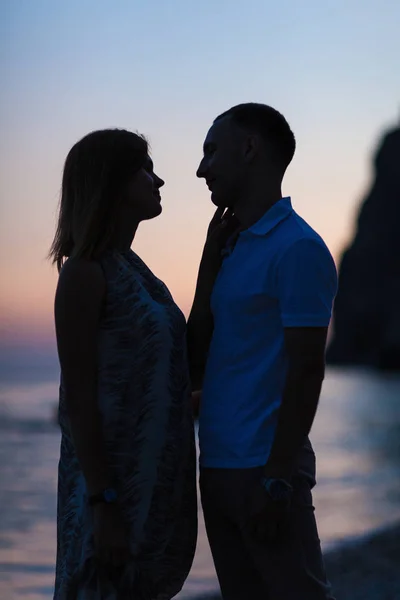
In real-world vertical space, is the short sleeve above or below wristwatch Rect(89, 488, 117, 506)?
above

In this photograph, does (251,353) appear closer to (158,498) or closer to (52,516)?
(158,498)

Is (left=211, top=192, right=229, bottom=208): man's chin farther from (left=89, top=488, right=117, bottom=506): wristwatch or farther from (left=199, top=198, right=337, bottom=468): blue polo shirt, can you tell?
(left=89, top=488, right=117, bottom=506): wristwatch

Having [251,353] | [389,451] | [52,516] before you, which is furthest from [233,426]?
[389,451]

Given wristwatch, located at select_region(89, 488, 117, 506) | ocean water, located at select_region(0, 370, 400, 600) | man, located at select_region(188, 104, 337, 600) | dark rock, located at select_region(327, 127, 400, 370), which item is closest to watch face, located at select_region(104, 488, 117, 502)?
wristwatch, located at select_region(89, 488, 117, 506)

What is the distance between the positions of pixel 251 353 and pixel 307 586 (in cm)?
71

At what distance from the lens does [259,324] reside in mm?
2953

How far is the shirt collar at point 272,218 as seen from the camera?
120 inches

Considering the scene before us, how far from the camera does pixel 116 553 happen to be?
2.80m

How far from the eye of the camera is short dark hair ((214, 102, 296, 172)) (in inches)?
124

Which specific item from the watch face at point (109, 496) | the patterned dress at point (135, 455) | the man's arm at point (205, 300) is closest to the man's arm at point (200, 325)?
the man's arm at point (205, 300)

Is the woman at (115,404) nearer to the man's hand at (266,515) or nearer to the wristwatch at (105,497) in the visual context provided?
the wristwatch at (105,497)

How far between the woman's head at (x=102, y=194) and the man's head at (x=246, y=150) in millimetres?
236

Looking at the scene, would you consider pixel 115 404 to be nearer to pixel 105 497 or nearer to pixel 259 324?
pixel 105 497

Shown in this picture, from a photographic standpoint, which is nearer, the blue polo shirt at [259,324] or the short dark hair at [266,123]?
the blue polo shirt at [259,324]
